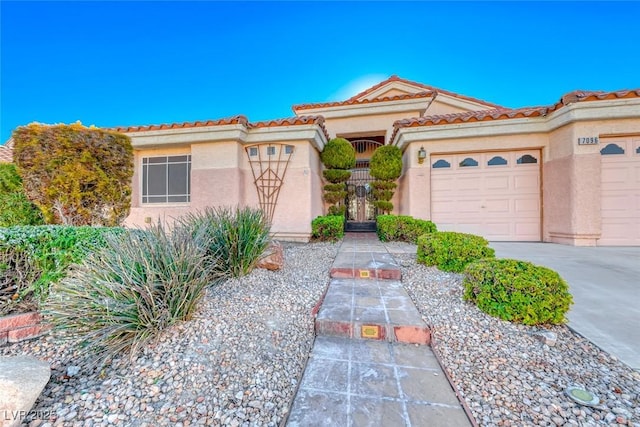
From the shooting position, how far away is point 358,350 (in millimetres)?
2625

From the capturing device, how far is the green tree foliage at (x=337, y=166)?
31.5ft

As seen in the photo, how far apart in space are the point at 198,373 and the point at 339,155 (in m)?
8.47

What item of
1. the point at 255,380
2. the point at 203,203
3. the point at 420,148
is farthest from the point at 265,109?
the point at 255,380

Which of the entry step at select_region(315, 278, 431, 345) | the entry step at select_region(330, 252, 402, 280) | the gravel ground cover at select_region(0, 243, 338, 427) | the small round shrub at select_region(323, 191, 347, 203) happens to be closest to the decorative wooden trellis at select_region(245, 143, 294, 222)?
the small round shrub at select_region(323, 191, 347, 203)

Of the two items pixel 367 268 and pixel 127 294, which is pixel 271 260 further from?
pixel 127 294

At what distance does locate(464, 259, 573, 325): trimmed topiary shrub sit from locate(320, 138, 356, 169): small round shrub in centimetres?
692

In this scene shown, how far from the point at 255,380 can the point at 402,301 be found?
2253 millimetres

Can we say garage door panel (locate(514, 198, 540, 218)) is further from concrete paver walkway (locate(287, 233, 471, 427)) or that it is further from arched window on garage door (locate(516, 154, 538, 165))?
concrete paver walkway (locate(287, 233, 471, 427))

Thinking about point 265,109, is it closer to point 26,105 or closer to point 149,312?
point 26,105

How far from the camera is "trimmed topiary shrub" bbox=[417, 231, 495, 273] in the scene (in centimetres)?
450

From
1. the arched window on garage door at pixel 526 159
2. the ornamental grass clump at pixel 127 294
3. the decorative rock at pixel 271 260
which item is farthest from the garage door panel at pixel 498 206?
the ornamental grass clump at pixel 127 294

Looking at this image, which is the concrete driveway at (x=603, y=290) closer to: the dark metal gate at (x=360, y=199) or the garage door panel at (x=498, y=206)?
the garage door panel at (x=498, y=206)

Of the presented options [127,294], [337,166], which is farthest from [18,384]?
[337,166]

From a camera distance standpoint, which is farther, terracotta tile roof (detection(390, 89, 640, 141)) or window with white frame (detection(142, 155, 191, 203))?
window with white frame (detection(142, 155, 191, 203))
